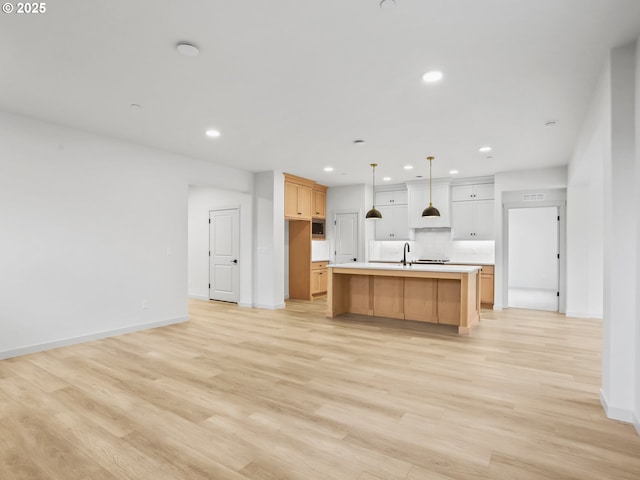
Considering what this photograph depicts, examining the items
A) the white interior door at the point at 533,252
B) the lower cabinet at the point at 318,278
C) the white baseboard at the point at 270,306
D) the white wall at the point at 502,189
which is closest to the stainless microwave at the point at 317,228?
the lower cabinet at the point at 318,278

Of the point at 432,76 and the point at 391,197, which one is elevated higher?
the point at 432,76

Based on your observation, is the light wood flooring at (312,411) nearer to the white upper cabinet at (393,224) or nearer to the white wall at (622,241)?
the white wall at (622,241)

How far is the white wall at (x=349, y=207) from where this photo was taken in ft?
28.6

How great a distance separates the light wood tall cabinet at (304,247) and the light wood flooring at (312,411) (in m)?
3.58

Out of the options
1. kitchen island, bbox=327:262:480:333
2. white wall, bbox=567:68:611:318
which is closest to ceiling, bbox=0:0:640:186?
white wall, bbox=567:68:611:318

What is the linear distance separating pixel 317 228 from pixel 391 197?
206 centimetres

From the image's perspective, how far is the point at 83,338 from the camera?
4.54 meters

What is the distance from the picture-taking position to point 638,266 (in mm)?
2434

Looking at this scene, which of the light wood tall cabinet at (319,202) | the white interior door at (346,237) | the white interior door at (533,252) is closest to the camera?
the light wood tall cabinet at (319,202)

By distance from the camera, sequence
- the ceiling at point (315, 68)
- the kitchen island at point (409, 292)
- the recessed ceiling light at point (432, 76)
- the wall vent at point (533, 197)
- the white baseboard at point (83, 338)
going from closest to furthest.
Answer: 1. the ceiling at point (315, 68)
2. the recessed ceiling light at point (432, 76)
3. the white baseboard at point (83, 338)
4. the kitchen island at point (409, 292)
5. the wall vent at point (533, 197)

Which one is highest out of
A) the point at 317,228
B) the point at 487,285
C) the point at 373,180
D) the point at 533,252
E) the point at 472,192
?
the point at 373,180

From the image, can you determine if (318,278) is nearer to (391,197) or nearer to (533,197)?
(391,197)

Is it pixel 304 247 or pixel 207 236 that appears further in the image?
pixel 304 247

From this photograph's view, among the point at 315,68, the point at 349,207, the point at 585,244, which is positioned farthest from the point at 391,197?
the point at 315,68
